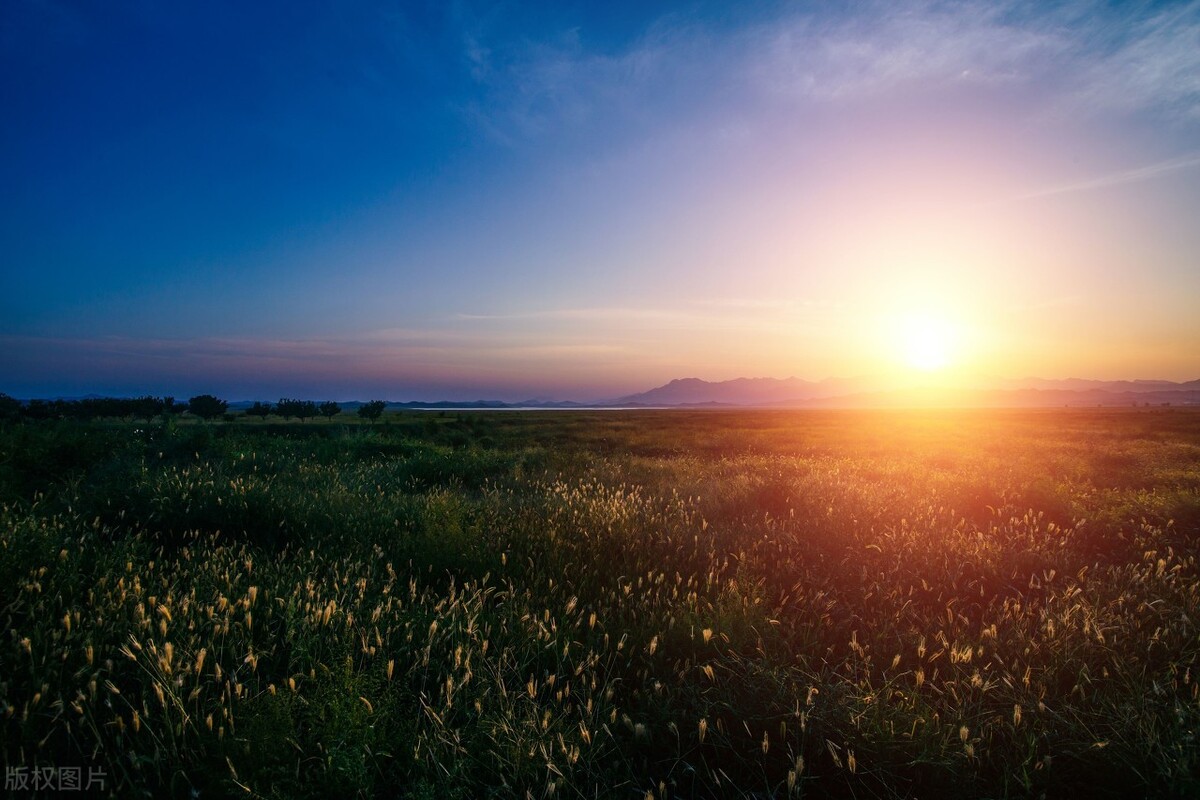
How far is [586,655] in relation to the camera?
11.0ft

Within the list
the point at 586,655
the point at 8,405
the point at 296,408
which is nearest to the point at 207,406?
the point at 296,408

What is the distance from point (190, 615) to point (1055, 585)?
6.65m

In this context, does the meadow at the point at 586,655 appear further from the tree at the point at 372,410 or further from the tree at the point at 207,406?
the tree at the point at 207,406

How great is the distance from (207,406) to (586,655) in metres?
79.9

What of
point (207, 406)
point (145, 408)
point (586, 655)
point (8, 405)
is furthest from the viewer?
point (207, 406)

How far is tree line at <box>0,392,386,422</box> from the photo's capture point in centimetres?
3922

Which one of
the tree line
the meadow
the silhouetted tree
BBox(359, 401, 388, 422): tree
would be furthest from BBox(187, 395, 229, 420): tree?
the meadow

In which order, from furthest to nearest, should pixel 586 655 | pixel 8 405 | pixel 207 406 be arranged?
pixel 207 406
pixel 8 405
pixel 586 655

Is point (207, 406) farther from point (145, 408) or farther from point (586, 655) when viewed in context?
point (586, 655)

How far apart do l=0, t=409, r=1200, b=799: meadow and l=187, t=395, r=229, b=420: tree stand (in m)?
72.0

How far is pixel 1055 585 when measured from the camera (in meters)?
4.89

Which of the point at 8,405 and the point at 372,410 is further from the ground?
the point at 8,405

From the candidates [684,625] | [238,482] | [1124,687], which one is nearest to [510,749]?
[684,625]

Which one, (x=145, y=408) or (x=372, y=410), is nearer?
(x=145, y=408)
